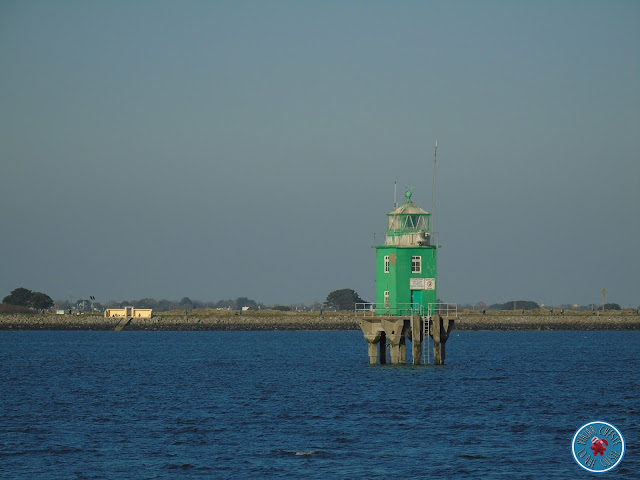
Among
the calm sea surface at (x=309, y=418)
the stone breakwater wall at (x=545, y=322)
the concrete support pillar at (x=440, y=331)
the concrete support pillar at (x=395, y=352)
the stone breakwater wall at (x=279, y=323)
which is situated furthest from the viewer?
the stone breakwater wall at (x=279, y=323)

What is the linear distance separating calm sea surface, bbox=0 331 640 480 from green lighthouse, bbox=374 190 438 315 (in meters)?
4.44

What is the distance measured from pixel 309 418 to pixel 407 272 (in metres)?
18.2

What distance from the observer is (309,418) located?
45.4 metres

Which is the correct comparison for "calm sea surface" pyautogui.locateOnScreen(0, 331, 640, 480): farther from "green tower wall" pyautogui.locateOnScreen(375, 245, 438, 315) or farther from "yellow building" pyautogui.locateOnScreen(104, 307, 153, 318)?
"yellow building" pyautogui.locateOnScreen(104, 307, 153, 318)

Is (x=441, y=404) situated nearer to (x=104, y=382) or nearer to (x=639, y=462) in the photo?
(x=639, y=462)

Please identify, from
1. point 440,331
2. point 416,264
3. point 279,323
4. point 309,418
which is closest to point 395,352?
point 440,331

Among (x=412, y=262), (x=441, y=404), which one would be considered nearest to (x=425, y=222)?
(x=412, y=262)

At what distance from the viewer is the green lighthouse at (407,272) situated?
2411 inches

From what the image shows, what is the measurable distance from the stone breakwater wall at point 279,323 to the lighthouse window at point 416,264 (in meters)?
108

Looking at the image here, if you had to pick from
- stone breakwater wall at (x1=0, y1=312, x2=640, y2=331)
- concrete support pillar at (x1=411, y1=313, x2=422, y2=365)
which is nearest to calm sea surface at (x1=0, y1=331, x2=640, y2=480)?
concrete support pillar at (x1=411, y1=313, x2=422, y2=365)

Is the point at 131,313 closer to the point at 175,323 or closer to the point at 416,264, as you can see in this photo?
the point at 175,323

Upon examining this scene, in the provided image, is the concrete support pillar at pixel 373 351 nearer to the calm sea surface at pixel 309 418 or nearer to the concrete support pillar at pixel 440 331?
the calm sea surface at pixel 309 418

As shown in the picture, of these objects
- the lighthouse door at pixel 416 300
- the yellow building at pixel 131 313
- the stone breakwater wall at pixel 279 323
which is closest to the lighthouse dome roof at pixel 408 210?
the lighthouse door at pixel 416 300

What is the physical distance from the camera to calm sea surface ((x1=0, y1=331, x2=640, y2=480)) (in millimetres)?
34094
